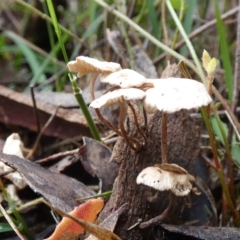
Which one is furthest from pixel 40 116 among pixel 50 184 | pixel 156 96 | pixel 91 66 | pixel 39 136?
pixel 156 96

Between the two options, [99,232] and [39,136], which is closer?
[99,232]

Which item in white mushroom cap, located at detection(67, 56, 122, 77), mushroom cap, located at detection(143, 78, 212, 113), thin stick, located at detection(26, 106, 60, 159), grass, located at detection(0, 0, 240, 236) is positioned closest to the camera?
mushroom cap, located at detection(143, 78, 212, 113)

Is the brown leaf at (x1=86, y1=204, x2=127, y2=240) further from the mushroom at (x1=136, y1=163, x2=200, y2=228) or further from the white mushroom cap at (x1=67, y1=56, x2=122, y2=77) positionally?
the white mushroom cap at (x1=67, y1=56, x2=122, y2=77)

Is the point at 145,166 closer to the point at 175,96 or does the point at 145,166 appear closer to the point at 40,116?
the point at 175,96

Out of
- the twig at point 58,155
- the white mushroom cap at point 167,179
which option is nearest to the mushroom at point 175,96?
the white mushroom cap at point 167,179

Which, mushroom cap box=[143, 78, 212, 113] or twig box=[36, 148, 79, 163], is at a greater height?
mushroom cap box=[143, 78, 212, 113]

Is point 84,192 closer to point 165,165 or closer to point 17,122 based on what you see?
point 165,165

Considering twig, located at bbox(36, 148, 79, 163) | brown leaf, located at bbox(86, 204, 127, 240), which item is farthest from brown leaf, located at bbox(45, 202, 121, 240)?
twig, located at bbox(36, 148, 79, 163)
